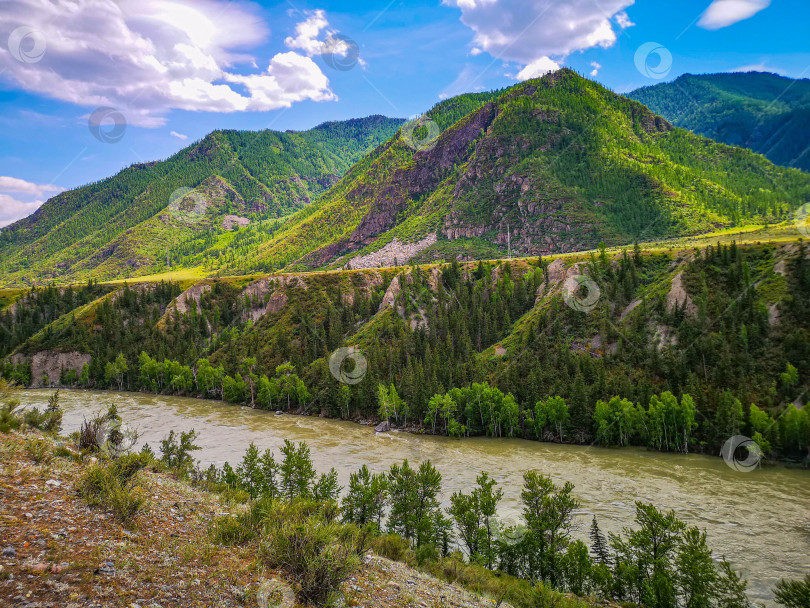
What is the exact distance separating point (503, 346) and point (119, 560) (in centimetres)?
9439

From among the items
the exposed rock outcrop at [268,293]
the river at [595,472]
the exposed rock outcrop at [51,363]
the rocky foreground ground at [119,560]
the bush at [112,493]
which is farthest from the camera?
the exposed rock outcrop at [268,293]

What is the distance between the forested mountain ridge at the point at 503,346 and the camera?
67062mm

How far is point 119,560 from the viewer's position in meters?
11.8

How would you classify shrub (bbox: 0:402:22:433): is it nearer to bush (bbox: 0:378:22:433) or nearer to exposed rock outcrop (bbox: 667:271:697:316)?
bush (bbox: 0:378:22:433)

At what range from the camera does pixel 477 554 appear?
3120 centimetres

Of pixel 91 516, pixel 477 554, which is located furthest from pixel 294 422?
pixel 91 516

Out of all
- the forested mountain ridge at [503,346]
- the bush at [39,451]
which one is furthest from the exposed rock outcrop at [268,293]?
the bush at [39,451]

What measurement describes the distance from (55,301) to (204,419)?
464ft

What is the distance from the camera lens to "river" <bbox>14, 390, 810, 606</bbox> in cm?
3588

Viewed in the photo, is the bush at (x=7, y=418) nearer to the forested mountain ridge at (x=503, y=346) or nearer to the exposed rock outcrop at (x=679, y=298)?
the forested mountain ridge at (x=503, y=346)

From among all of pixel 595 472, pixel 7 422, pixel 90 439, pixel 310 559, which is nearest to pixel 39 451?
pixel 7 422

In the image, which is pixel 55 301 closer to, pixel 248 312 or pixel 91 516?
pixel 248 312

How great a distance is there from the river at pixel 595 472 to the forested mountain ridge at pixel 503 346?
571cm

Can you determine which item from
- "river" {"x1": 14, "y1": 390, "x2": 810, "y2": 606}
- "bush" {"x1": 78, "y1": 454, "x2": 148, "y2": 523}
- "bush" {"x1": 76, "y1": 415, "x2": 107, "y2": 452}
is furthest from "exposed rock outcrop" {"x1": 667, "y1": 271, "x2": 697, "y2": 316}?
"bush" {"x1": 78, "y1": 454, "x2": 148, "y2": 523}
